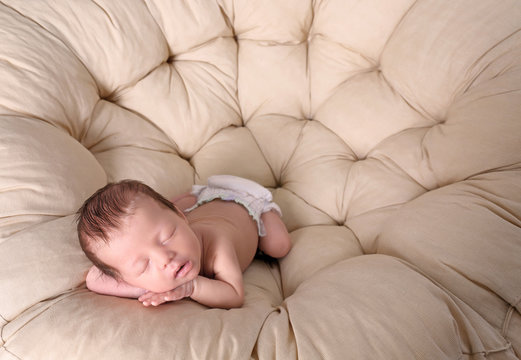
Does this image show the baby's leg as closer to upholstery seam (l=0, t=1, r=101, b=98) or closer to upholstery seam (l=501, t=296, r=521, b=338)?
upholstery seam (l=501, t=296, r=521, b=338)

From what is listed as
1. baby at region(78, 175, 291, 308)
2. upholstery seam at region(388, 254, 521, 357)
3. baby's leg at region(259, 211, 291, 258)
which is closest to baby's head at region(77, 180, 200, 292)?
baby at region(78, 175, 291, 308)

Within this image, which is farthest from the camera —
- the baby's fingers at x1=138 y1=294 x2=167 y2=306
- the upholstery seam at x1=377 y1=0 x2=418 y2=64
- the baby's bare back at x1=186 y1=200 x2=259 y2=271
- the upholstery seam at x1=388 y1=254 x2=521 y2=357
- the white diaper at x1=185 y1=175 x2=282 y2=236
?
the upholstery seam at x1=377 y1=0 x2=418 y2=64

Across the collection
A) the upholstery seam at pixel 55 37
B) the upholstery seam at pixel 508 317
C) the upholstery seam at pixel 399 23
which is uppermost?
the upholstery seam at pixel 399 23

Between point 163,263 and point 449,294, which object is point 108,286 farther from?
point 449,294

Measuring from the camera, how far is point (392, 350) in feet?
2.17

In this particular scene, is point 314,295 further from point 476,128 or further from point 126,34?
point 126,34

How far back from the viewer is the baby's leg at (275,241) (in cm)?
110

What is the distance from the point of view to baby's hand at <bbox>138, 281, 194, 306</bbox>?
2.70 feet

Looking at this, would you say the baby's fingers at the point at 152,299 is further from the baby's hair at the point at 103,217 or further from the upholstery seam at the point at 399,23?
the upholstery seam at the point at 399,23

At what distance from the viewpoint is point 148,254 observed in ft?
2.79

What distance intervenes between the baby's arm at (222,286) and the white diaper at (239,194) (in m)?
0.20

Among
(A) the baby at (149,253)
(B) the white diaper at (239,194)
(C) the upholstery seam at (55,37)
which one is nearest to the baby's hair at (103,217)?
(A) the baby at (149,253)

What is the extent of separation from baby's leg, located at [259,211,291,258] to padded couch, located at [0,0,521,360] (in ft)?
0.09

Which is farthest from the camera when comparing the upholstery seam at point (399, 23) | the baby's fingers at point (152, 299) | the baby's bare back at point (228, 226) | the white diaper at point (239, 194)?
the upholstery seam at point (399, 23)
